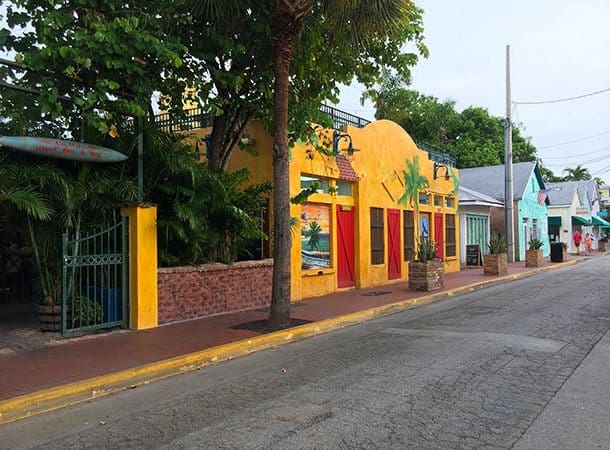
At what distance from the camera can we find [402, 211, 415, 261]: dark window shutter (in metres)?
19.5

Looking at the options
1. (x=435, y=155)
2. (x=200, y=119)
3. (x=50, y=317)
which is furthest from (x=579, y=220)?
(x=50, y=317)

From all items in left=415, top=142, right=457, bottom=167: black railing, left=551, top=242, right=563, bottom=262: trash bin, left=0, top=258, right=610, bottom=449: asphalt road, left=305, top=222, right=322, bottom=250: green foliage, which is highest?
left=415, top=142, right=457, bottom=167: black railing

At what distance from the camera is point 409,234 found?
1983 centimetres

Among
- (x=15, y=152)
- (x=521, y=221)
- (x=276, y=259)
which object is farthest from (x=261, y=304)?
(x=521, y=221)

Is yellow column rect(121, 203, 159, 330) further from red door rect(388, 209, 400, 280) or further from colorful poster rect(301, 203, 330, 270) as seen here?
red door rect(388, 209, 400, 280)

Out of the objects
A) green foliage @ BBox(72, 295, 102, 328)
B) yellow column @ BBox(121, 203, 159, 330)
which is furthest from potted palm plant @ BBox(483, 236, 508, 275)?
green foliage @ BBox(72, 295, 102, 328)

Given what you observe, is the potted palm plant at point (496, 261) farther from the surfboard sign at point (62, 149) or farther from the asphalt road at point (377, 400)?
the surfboard sign at point (62, 149)

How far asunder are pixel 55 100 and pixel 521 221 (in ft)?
106

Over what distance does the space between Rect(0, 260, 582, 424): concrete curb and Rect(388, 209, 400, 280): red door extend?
273 inches

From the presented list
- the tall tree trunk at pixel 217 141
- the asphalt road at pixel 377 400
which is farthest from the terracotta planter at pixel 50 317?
the tall tree trunk at pixel 217 141

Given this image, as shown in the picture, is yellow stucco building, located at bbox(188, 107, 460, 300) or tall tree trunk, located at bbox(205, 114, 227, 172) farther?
yellow stucco building, located at bbox(188, 107, 460, 300)

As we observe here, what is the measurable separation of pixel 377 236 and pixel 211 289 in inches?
299

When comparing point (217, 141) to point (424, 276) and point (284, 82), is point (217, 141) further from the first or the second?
point (424, 276)

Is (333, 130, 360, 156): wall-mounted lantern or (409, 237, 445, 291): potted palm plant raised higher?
(333, 130, 360, 156): wall-mounted lantern
